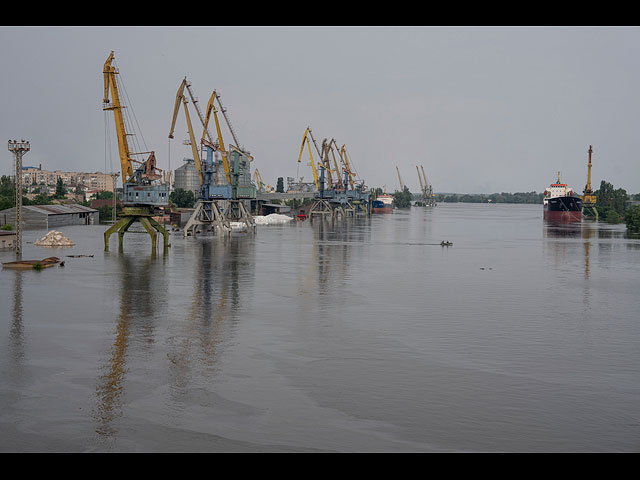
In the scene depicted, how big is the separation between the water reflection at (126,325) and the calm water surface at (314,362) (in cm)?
10

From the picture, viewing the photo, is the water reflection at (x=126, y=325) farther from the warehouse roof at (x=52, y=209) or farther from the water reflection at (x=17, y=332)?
the warehouse roof at (x=52, y=209)

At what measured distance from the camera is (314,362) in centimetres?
2694

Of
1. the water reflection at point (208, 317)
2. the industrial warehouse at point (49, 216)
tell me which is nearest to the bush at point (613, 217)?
the industrial warehouse at point (49, 216)

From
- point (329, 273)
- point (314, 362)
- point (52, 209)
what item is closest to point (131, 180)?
point (329, 273)

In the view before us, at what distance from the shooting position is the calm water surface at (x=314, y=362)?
1878 centimetres

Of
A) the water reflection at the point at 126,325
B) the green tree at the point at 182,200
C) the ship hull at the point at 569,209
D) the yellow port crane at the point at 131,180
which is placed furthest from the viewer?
the green tree at the point at 182,200

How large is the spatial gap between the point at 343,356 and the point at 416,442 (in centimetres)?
982

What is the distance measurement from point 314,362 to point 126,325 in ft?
39.0

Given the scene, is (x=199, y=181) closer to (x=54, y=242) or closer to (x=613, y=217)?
(x=54, y=242)

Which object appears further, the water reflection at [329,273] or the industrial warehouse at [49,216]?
the industrial warehouse at [49,216]

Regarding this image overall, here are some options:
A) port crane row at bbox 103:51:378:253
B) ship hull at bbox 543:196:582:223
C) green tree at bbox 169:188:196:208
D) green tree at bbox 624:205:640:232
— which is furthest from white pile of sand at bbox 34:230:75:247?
ship hull at bbox 543:196:582:223

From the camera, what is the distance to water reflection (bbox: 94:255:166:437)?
2023 centimetres

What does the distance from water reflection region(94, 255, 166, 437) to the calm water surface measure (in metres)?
0.10
